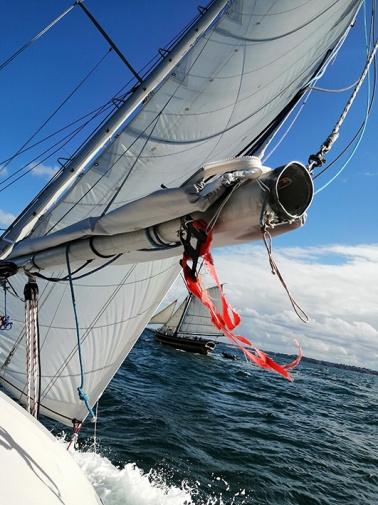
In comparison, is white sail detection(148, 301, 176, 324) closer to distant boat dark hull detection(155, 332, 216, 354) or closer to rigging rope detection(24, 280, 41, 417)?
distant boat dark hull detection(155, 332, 216, 354)

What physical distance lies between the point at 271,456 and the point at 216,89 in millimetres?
10729

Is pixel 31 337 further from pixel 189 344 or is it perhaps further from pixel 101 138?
pixel 189 344

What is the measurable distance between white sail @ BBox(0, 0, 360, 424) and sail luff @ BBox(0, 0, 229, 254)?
0.04m

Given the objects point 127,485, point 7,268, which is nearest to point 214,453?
point 127,485

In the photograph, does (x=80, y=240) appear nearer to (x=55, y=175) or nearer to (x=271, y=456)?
(x=55, y=175)

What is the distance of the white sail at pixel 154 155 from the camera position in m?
6.61

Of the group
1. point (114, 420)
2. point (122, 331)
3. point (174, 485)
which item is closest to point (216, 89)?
point (122, 331)

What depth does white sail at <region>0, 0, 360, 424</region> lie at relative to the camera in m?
6.61

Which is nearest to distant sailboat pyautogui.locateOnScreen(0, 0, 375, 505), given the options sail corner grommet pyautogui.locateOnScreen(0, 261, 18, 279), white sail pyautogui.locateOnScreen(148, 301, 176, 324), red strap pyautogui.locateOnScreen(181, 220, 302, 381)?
sail corner grommet pyautogui.locateOnScreen(0, 261, 18, 279)

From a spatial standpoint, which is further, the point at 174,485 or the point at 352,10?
the point at 174,485

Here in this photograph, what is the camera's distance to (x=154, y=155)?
23.1 ft

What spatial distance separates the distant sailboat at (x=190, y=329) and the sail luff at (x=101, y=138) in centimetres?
4941

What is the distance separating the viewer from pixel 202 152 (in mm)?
6871

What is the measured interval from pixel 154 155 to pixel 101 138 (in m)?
1.08
